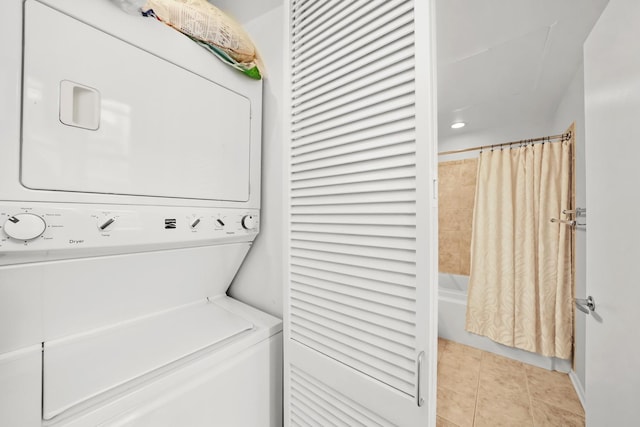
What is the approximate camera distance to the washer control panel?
25.2 inches

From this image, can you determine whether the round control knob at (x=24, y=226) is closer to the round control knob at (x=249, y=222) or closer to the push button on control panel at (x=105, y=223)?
the push button on control panel at (x=105, y=223)

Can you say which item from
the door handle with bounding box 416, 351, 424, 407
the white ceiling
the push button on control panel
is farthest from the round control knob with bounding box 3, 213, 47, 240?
the white ceiling

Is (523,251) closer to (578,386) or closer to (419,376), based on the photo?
(578,386)

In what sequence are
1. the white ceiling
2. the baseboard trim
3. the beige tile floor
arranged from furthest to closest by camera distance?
the baseboard trim < the beige tile floor < the white ceiling

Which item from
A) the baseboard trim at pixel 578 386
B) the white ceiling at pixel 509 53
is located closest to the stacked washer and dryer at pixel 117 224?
the white ceiling at pixel 509 53

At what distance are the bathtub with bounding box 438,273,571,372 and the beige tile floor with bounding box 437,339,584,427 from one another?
7cm

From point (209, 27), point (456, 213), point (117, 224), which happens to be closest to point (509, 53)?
point (456, 213)

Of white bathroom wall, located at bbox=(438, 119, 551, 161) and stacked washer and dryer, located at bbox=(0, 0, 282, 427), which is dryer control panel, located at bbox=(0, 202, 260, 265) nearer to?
stacked washer and dryer, located at bbox=(0, 0, 282, 427)

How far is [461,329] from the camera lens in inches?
109

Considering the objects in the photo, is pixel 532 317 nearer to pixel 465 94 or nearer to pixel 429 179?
pixel 465 94

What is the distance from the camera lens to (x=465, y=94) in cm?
246

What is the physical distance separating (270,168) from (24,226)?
0.90 meters

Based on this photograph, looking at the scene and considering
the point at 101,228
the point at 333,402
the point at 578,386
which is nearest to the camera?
the point at 101,228

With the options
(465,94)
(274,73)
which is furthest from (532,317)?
(274,73)
